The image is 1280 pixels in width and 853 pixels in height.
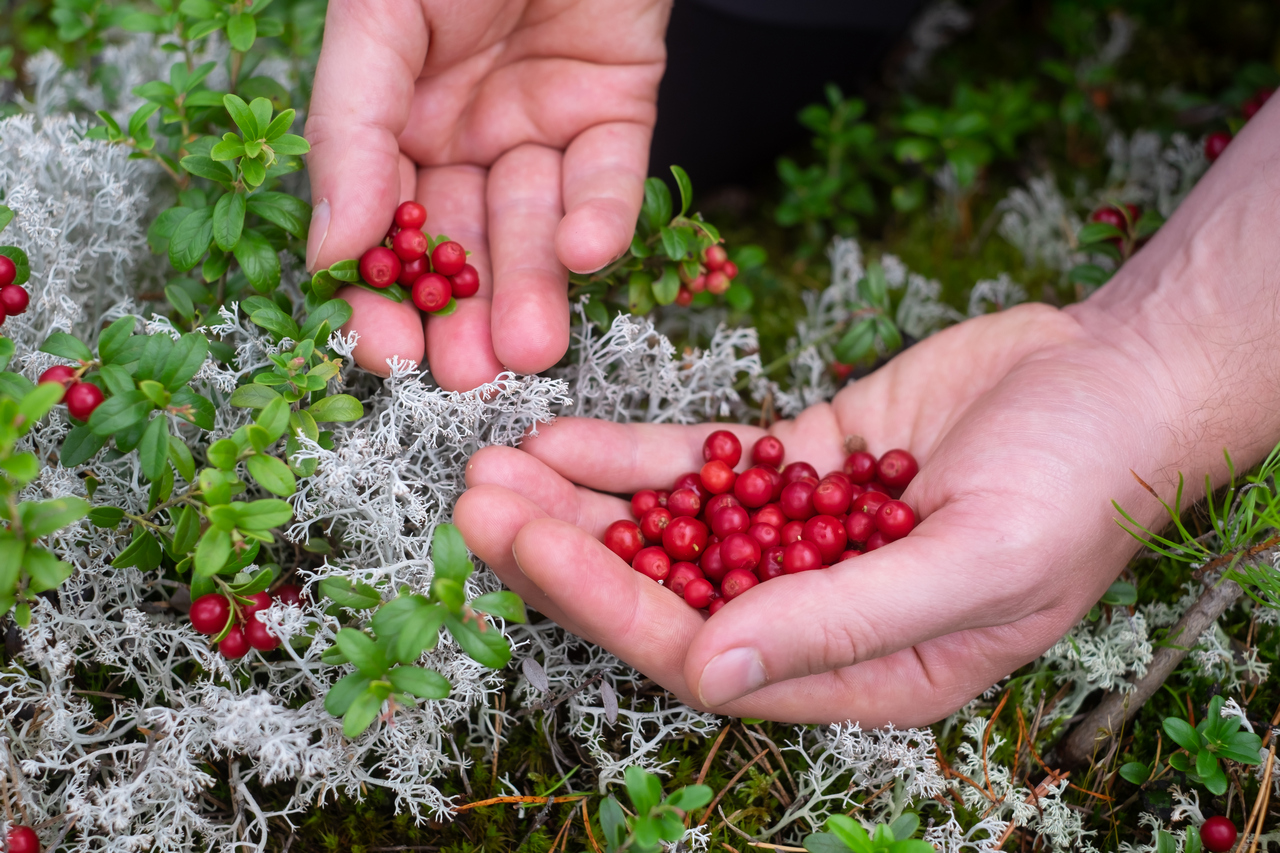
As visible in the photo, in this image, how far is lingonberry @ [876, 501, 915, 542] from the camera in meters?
2.80

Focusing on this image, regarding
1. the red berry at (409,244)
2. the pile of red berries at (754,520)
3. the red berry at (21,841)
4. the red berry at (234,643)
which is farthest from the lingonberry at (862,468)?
the red berry at (21,841)

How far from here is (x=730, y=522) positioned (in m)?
3.07

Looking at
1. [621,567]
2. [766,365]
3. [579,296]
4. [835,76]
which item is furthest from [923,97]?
[621,567]

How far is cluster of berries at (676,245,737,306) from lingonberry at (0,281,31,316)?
7.02 feet

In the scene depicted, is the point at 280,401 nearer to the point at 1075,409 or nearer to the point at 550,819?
the point at 550,819

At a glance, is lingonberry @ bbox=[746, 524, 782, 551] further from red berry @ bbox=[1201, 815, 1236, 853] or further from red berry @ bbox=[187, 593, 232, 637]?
red berry @ bbox=[187, 593, 232, 637]

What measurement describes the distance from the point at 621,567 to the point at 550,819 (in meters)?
0.88

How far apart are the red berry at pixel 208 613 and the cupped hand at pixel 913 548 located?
0.71m

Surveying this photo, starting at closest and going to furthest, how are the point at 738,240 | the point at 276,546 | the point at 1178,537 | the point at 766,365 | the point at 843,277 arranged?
the point at 276,546 → the point at 1178,537 → the point at 766,365 → the point at 843,277 → the point at 738,240

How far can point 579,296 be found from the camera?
3393 millimetres

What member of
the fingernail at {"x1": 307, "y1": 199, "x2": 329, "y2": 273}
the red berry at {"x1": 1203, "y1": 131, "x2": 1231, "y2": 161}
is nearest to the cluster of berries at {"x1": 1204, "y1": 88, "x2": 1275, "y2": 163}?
the red berry at {"x1": 1203, "y1": 131, "x2": 1231, "y2": 161}

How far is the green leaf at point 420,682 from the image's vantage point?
219cm


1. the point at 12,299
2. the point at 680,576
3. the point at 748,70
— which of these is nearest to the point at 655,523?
the point at 680,576

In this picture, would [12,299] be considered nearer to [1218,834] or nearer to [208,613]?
[208,613]
